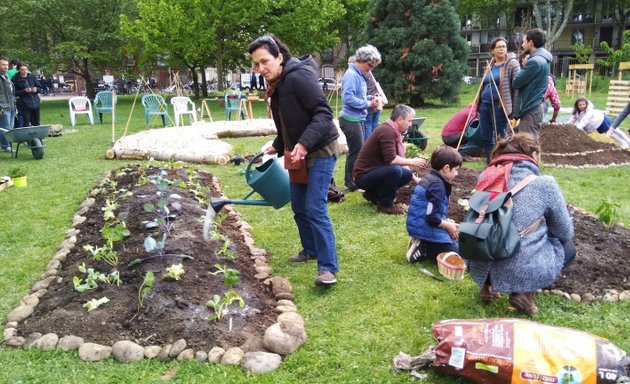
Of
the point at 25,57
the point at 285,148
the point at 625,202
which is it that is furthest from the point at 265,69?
the point at 25,57

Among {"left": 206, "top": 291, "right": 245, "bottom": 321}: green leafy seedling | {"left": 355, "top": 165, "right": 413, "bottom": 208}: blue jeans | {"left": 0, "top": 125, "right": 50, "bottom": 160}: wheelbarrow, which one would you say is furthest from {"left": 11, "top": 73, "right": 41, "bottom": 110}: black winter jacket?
{"left": 206, "top": 291, "right": 245, "bottom": 321}: green leafy seedling

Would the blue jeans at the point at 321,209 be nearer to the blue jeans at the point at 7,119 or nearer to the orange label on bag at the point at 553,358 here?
the orange label on bag at the point at 553,358

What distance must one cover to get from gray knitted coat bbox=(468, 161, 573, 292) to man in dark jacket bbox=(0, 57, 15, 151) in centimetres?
927

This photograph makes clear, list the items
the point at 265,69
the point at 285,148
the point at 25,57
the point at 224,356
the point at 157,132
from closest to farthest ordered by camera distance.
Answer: the point at 224,356, the point at 265,69, the point at 285,148, the point at 157,132, the point at 25,57

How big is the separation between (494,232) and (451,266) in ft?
3.10

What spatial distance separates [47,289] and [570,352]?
3260 mm

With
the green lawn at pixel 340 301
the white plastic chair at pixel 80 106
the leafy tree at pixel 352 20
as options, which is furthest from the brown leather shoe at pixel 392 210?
the leafy tree at pixel 352 20

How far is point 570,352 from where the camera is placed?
2371mm

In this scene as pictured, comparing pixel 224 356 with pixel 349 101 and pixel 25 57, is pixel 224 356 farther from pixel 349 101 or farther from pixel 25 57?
pixel 25 57

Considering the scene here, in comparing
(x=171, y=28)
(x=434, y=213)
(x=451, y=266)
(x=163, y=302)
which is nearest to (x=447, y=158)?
(x=434, y=213)

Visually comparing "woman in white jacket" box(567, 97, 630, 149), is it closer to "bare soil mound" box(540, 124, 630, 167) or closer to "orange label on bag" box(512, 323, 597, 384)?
"bare soil mound" box(540, 124, 630, 167)

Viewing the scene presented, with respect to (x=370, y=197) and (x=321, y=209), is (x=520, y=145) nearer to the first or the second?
(x=321, y=209)

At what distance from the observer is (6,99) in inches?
374

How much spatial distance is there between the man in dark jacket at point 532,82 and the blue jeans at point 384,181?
168cm
